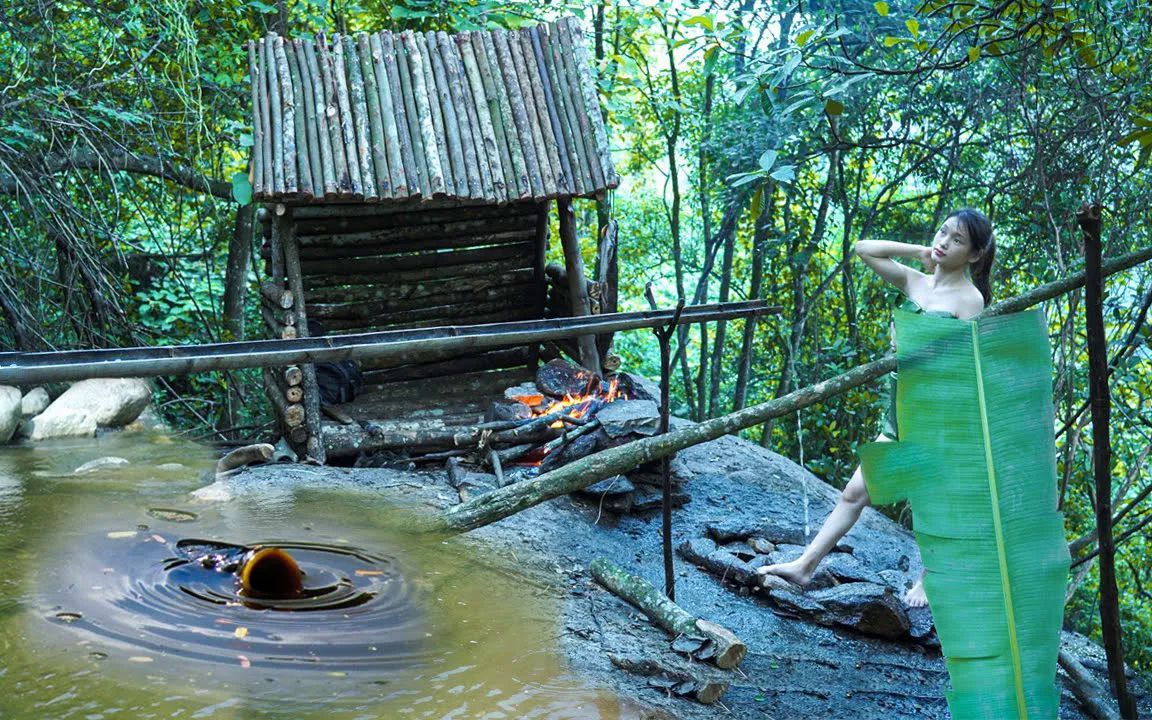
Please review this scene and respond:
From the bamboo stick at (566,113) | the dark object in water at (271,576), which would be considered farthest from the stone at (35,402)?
the bamboo stick at (566,113)

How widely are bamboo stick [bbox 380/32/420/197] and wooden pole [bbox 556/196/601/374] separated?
4.38 feet

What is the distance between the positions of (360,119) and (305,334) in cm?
163

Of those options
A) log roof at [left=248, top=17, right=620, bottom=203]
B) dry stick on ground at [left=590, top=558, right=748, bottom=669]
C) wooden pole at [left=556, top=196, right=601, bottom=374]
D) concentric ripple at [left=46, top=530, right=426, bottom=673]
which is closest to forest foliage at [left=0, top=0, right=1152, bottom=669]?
log roof at [left=248, top=17, right=620, bottom=203]

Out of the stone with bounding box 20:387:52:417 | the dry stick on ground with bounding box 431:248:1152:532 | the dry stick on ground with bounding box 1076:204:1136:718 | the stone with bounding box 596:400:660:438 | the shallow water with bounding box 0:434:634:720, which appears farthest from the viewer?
the stone with bounding box 20:387:52:417

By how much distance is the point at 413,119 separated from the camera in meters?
7.41

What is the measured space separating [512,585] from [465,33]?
16.1 feet

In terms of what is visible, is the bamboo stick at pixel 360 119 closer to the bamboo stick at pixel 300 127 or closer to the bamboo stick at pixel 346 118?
the bamboo stick at pixel 346 118

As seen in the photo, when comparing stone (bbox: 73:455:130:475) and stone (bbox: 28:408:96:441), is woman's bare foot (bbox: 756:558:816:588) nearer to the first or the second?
stone (bbox: 73:455:130:475)

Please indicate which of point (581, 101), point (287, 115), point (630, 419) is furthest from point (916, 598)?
point (287, 115)

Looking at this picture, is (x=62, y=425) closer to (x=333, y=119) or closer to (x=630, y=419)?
(x=333, y=119)

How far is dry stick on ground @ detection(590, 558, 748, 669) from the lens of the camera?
4238mm

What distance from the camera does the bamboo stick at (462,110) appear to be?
23.8ft

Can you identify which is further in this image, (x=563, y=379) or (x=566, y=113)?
(x=563, y=379)

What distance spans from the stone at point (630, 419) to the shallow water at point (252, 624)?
1.85 m
